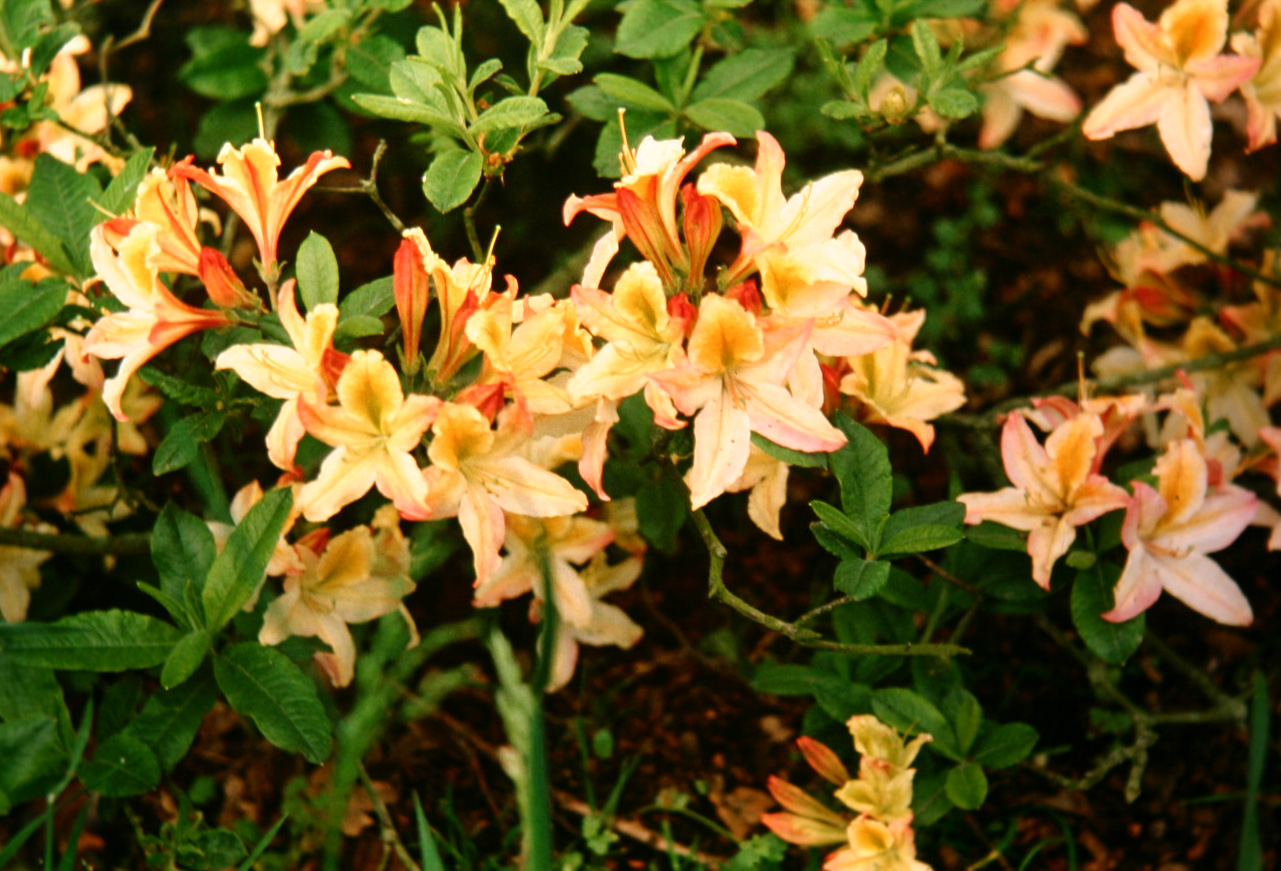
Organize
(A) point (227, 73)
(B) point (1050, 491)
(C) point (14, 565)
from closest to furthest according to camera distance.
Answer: (B) point (1050, 491), (C) point (14, 565), (A) point (227, 73)

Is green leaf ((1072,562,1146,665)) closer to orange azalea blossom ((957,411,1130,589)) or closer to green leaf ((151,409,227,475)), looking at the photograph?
orange azalea blossom ((957,411,1130,589))

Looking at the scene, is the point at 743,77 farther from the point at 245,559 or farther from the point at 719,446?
the point at 245,559

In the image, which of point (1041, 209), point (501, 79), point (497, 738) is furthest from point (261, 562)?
point (1041, 209)

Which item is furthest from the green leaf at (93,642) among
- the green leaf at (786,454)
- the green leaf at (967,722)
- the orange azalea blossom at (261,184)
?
the green leaf at (967,722)

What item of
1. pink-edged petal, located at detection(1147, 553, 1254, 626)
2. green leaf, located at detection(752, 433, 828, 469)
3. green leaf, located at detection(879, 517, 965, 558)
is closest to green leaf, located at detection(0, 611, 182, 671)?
green leaf, located at detection(752, 433, 828, 469)

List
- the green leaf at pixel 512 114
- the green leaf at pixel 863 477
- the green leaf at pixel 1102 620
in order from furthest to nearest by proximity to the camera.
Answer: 1. the green leaf at pixel 1102 620
2. the green leaf at pixel 863 477
3. the green leaf at pixel 512 114

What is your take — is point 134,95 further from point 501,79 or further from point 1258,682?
point 1258,682

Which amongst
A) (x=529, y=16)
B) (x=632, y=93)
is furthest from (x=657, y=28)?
(x=529, y=16)

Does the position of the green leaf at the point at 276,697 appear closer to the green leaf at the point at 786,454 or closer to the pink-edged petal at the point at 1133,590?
the green leaf at the point at 786,454
